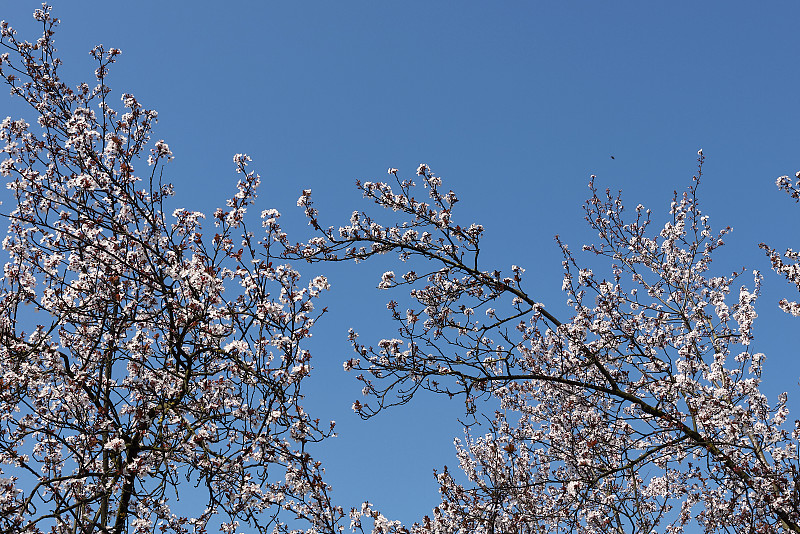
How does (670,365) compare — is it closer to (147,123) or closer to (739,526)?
(739,526)

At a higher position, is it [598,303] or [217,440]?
[598,303]

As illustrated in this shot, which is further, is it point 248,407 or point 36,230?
point 36,230

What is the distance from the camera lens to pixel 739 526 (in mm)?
8023

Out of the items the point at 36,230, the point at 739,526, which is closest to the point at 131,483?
the point at 36,230

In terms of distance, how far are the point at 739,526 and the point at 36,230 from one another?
10918 millimetres

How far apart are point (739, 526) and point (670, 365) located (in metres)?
2.37

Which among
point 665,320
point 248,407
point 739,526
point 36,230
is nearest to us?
point 248,407

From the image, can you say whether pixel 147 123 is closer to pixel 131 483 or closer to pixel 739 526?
pixel 131 483

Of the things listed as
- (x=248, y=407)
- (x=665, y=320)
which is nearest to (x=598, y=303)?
(x=665, y=320)

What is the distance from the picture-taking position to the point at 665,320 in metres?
10.5

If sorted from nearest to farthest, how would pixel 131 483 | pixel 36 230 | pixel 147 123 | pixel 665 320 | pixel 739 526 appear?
pixel 131 483, pixel 739 526, pixel 36 230, pixel 147 123, pixel 665 320

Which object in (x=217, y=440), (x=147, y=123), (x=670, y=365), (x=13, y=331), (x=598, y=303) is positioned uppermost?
(x=147, y=123)

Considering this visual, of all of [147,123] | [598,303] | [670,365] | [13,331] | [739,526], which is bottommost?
[739,526]

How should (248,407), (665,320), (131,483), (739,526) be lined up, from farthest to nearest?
(665,320) → (739,526) → (131,483) → (248,407)
